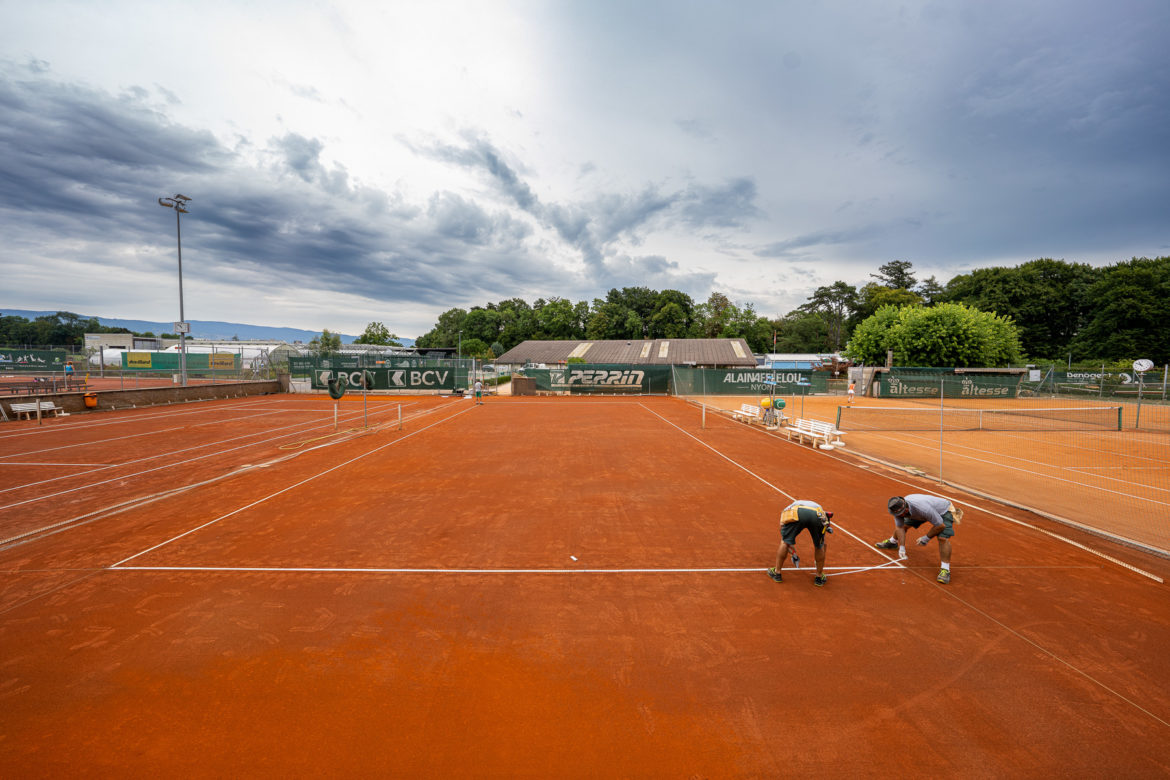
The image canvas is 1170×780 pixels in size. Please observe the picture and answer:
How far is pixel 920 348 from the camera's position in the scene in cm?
4262

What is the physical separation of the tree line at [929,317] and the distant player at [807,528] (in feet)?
150

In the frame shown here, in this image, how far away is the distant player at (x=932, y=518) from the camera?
20.9ft

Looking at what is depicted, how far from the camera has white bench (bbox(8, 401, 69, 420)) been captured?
66.9 feet

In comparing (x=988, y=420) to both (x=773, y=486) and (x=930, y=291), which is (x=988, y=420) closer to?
(x=773, y=486)

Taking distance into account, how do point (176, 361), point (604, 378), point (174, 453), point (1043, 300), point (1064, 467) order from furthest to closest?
point (1043, 300) → point (176, 361) → point (604, 378) → point (174, 453) → point (1064, 467)

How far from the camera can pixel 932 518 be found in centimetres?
643

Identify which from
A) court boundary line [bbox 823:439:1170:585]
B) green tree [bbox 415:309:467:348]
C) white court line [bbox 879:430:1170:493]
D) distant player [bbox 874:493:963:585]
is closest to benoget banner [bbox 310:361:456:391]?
white court line [bbox 879:430:1170:493]

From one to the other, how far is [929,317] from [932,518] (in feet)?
149

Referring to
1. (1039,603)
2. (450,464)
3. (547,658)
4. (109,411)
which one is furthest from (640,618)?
(109,411)

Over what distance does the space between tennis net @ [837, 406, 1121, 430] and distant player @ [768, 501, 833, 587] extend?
52.3ft

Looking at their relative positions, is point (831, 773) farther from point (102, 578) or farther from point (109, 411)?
point (109, 411)

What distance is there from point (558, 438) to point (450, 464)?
212 inches

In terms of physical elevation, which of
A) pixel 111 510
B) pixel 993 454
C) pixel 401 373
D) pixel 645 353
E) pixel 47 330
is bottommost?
pixel 993 454

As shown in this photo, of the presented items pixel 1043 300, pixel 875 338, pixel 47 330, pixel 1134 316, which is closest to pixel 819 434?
pixel 875 338
